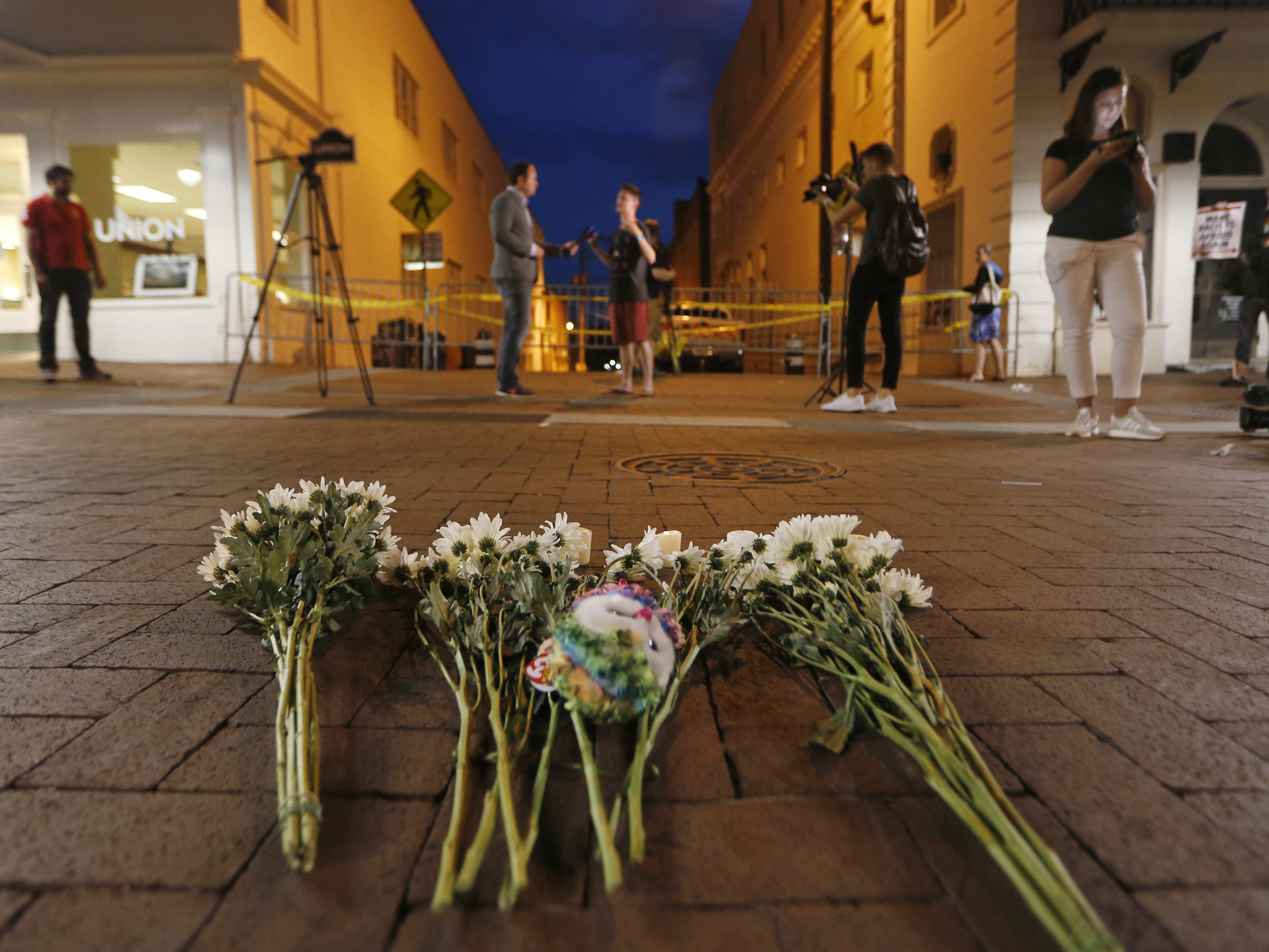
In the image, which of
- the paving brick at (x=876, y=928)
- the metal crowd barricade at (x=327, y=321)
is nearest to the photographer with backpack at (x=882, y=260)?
the paving brick at (x=876, y=928)

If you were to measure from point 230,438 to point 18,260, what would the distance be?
16.6 m

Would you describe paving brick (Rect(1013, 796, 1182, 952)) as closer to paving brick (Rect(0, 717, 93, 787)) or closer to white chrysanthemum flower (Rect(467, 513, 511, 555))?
white chrysanthemum flower (Rect(467, 513, 511, 555))

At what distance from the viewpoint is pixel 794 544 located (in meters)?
1.84

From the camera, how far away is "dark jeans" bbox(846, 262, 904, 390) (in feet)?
23.6

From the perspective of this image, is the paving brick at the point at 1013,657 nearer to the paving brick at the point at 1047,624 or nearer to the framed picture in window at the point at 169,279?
the paving brick at the point at 1047,624

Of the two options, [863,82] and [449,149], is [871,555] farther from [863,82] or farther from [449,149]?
[449,149]

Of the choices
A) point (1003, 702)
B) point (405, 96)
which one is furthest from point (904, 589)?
point (405, 96)

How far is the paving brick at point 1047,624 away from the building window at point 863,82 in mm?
21842

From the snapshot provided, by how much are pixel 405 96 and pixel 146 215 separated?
40.6 feet

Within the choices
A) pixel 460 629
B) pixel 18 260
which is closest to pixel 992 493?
pixel 460 629

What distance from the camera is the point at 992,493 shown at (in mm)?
3814

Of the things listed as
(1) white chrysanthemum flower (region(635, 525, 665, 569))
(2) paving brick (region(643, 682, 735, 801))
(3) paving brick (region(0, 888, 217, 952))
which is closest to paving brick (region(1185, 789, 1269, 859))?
(2) paving brick (region(643, 682, 735, 801))

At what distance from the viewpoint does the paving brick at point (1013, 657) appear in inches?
67.3

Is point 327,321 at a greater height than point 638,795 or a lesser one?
greater
